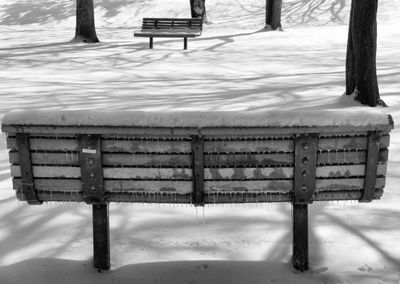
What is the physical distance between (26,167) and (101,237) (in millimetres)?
586

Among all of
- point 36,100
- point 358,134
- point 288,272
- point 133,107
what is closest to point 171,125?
point 358,134

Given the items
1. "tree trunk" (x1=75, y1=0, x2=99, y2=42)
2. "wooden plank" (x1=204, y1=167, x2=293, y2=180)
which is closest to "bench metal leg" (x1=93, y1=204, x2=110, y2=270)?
"wooden plank" (x1=204, y1=167, x2=293, y2=180)

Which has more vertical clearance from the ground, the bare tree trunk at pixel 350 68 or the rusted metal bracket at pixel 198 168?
the rusted metal bracket at pixel 198 168

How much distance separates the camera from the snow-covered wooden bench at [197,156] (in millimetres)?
2717

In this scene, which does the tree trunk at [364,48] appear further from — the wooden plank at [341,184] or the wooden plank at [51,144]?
the wooden plank at [51,144]

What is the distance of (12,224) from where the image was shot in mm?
3918

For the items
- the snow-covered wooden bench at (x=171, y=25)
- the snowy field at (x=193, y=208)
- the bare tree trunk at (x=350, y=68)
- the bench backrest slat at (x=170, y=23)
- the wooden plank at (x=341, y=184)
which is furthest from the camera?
the bench backrest slat at (x=170, y=23)

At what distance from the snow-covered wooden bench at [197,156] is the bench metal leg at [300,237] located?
0.17 metres

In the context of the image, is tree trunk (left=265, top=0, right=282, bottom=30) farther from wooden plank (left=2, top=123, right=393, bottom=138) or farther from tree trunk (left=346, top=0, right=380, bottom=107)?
wooden plank (left=2, top=123, right=393, bottom=138)

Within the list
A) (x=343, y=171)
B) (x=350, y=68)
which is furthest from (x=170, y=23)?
(x=343, y=171)

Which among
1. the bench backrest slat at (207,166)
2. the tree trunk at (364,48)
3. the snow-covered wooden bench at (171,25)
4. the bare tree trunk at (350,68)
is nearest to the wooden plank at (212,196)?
the bench backrest slat at (207,166)

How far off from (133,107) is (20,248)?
4248mm

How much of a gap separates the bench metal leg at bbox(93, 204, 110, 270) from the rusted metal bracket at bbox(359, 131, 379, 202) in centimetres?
137

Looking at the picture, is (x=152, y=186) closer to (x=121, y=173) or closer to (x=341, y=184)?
(x=121, y=173)
